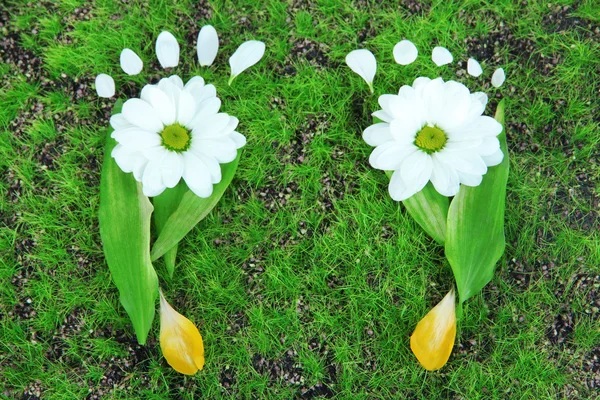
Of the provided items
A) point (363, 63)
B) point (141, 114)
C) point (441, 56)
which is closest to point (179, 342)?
point (141, 114)

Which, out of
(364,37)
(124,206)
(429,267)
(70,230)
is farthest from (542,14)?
(70,230)

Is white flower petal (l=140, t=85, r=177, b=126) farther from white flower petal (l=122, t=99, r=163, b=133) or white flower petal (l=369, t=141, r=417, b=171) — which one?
white flower petal (l=369, t=141, r=417, b=171)

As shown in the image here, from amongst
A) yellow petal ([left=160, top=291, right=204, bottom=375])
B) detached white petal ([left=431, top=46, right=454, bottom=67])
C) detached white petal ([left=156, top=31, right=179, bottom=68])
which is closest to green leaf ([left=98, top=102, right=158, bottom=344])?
yellow petal ([left=160, top=291, right=204, bottom=375])

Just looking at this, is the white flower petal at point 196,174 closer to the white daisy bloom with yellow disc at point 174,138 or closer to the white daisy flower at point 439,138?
the white daisy bloom with yellow disc at point 174,138

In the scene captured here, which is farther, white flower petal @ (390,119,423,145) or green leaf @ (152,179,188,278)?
green leaf @ (152,179,188,278)

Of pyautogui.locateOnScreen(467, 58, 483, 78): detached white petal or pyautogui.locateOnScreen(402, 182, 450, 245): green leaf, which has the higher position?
pyautogui.locateOnScreen(467, 58, 483, 78): detached white petal

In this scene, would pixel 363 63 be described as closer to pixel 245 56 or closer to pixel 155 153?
pixel 245 56

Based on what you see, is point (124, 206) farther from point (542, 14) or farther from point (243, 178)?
point (542, 14)
